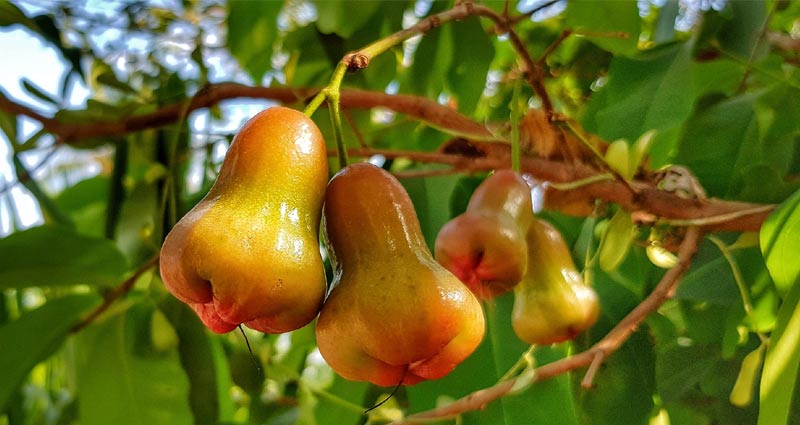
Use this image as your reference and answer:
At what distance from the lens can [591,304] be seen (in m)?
0.48

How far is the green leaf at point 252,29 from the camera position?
74 centimetres

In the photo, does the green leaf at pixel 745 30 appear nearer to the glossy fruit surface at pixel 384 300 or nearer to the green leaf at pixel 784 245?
the green leaf at pixel 784 245

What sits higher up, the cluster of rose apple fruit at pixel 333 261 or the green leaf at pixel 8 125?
the cluster of rose apple fruit at pixel 333 261

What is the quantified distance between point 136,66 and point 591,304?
0.84 meters

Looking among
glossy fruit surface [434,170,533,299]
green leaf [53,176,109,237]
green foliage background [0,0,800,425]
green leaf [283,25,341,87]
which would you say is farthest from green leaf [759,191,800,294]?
green leaf [53,176,109,237]

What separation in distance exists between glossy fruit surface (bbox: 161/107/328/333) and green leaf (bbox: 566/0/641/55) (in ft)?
1.19

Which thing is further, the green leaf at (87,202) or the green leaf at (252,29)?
the green leaf at (87,202)

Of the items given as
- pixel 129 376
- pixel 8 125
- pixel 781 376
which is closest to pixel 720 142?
pixel 781 376

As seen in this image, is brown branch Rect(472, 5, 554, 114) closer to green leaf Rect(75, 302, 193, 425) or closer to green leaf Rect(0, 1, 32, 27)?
green leaf Rect(75, 302, 193, 425)

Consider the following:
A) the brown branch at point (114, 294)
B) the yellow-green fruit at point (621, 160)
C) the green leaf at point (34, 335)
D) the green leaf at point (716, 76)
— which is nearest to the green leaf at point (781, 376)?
the yellow-green fruit at point (621, 160)

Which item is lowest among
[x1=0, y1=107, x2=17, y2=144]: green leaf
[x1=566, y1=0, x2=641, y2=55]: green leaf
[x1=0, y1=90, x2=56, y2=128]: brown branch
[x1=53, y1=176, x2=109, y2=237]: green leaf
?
[x1=53, y1=176, x2=109, y2=237]: green leaf

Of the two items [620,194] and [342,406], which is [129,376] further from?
[620,194]

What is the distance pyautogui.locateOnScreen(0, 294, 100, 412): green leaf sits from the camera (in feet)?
2.30

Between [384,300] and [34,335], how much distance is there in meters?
0.53
